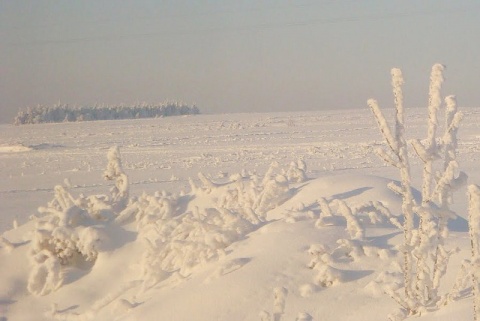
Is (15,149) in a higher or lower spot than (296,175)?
lower

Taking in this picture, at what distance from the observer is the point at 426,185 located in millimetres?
3512

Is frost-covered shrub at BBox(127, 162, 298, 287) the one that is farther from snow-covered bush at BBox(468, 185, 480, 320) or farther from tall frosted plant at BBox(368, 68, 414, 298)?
snow-covered bush at BBox(468, 185, 480, 320)

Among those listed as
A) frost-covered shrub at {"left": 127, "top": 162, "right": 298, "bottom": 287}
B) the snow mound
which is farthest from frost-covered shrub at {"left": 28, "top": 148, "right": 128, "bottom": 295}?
the snow mound

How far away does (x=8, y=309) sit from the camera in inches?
223

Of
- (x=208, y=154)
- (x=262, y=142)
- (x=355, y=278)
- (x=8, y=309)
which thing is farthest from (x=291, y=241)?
(x=262, y=142)

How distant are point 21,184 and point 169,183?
3646mm

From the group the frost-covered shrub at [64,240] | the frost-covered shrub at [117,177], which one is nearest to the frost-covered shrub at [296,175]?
the frost-covered shrub at [117,177]

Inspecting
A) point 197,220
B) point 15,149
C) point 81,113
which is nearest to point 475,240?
point 197,220

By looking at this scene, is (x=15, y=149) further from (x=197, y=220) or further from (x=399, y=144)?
(x=399, y=144)

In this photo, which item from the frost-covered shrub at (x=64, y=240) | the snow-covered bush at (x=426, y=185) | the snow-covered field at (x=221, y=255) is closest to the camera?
the snow-covered bush at (x=426, y=185)

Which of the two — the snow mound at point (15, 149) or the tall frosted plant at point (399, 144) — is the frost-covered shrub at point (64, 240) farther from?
the snow mound at point (15, 149)

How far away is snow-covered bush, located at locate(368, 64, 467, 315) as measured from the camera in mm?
3393

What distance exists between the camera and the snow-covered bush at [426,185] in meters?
3.39

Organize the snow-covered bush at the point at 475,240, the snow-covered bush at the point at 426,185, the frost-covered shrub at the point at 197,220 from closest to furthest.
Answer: the snow-covered bush at the point at 475,240 → the snow-covered bush at the point at 426,185 → the frost-covered shrub at the point at 197,220
